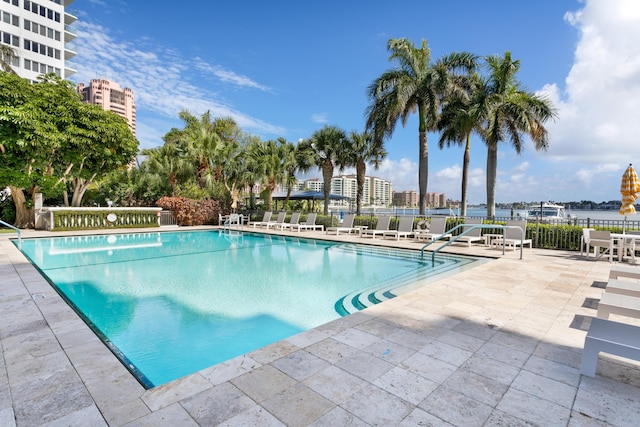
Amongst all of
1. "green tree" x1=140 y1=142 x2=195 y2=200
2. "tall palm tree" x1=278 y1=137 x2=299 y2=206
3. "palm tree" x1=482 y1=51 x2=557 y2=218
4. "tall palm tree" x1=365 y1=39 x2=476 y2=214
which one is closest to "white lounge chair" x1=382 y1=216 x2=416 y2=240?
"tall palm tree" x1=365 y1=39 x2=476 y2=214

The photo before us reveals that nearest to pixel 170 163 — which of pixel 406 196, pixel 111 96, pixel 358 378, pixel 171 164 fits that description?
pixel 171 164

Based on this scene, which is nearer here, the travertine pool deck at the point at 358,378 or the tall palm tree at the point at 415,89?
the travertine pool deck at the point at 358,378

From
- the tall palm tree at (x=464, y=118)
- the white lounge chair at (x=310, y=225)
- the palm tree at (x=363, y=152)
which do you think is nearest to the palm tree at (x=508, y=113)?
the tall palm tree at (x=464, y=118)

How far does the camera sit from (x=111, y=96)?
352ft

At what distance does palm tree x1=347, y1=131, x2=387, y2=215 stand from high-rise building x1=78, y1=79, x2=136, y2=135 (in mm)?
99801

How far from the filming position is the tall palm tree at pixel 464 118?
15.4m

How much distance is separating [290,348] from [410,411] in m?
1.34

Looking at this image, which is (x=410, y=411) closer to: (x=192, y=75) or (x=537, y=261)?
(x=537, y=261)

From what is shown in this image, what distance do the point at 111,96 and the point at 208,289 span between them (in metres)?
127

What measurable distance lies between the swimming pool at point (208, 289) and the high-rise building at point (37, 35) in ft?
125

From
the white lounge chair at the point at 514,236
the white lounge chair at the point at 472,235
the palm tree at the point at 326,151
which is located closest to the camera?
the white lounge chair at the point at 514,236

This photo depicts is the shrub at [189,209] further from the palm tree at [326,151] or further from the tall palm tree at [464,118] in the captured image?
the tall palm tree at [464,118]

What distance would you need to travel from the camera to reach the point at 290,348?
3182mm

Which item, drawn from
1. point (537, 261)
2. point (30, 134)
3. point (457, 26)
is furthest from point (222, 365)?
point (30, 134)
